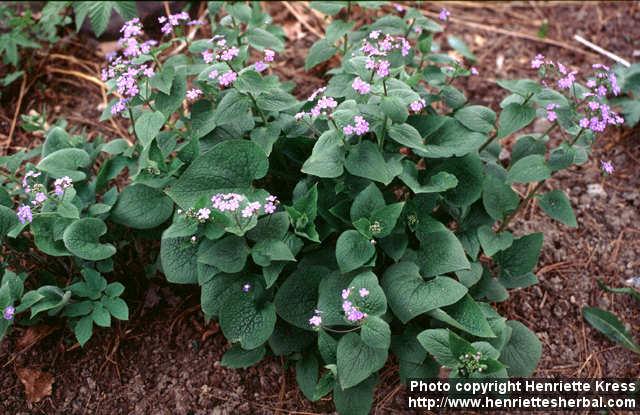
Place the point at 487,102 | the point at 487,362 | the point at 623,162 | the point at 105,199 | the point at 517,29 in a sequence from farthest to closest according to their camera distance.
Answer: the point at 517,29 → the point at 487,102 → the point at 623,162 → the point at 105,199 → the point at 487,362

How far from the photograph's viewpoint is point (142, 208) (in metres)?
2.85

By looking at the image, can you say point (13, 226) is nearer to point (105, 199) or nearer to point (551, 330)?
point (105, 199)

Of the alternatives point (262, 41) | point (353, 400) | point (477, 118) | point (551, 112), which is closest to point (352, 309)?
point (353, 400)

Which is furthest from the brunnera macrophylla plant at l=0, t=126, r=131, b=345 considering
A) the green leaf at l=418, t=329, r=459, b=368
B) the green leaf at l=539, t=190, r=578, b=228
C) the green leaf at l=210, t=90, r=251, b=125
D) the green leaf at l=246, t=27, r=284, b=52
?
the green leaf at l=539, t=190, r=578, b=228

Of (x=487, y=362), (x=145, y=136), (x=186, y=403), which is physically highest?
(x=145, y=136)

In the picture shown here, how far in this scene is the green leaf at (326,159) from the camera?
2.60 m

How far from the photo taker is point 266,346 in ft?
9.80

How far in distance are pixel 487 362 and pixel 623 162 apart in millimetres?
2048

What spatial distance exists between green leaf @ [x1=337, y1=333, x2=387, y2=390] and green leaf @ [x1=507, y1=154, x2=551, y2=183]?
107cm

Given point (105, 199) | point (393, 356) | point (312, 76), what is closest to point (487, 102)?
point (312, 76)

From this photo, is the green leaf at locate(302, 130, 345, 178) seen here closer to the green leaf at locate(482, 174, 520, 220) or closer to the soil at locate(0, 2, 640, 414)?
the green leaf at locate(482, 174, 520, 220)

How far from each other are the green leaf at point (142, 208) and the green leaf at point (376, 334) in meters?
1.16

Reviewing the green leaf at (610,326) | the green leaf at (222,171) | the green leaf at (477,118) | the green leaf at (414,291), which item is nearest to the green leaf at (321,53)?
the green leaf at (477,118)

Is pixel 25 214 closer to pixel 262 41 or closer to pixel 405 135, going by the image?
pixel 262 41
